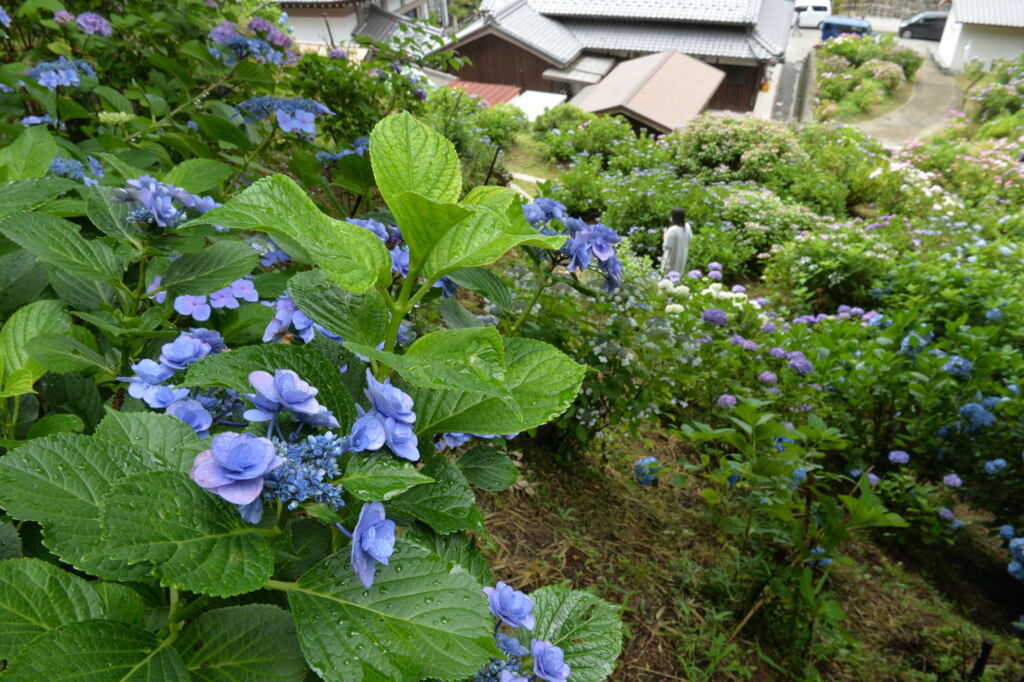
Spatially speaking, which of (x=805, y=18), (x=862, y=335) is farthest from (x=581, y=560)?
(x=805, y=18)

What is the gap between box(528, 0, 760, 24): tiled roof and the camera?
24281mm

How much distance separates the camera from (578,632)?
68cm

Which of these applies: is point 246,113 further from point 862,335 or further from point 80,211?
point 862,335

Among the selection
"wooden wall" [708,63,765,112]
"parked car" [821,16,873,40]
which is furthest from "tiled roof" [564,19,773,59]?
"parked car" [821,16,873,40]

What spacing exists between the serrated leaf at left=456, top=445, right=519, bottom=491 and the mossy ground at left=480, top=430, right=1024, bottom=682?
126 cm

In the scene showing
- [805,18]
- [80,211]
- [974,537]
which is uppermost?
[805,18]

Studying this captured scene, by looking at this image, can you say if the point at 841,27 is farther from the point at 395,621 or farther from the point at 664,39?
the point at 395,621

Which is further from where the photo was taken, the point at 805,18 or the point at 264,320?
the point at 805,18

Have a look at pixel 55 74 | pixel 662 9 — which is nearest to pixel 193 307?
pixel 55 74

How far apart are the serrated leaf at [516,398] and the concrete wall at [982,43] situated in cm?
3290

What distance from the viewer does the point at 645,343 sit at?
8.52ft

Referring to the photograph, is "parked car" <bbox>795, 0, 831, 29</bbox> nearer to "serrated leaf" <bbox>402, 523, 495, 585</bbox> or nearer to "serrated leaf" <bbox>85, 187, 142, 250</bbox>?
"serrated leaf" <bbox>85, 187, 142, 250</bbox>

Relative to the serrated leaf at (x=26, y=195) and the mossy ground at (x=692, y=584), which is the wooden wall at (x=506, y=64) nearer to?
the mossy ground at (x=692, y=584)

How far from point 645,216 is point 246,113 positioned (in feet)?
25.9
